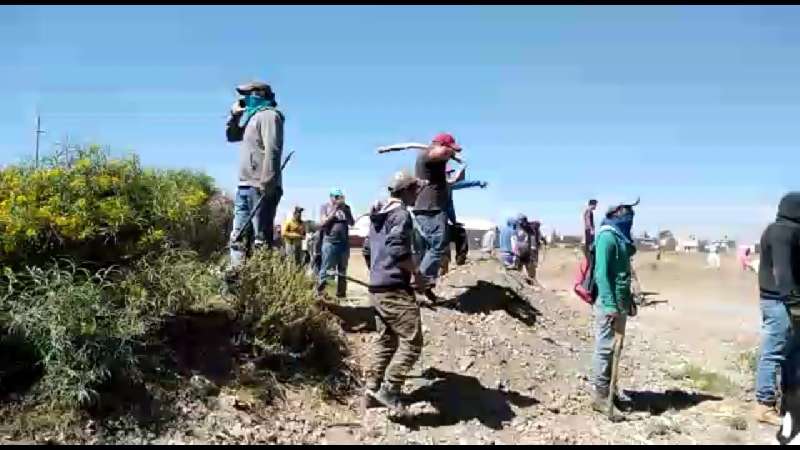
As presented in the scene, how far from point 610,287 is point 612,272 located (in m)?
0.13

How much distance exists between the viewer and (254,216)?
6840 mm

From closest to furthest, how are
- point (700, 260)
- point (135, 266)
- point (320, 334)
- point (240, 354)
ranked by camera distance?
1. point (135, 266)
2. point (240, 354)
3. point (320, 334)
4. point (700, 260)

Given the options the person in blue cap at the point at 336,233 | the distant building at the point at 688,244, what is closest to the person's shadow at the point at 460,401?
the person in blue cap at the point at 336,233

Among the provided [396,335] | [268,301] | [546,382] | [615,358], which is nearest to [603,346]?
[615,358]

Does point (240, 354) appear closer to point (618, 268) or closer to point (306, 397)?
point (306, 397)

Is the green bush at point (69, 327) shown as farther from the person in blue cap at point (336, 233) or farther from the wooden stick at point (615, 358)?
the person in blue cap at point (336, 233)

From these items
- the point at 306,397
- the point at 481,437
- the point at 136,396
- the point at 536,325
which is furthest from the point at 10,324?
the point at 536,325

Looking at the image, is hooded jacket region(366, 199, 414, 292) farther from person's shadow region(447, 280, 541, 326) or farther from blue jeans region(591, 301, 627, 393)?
person's shadow region(447, 280, 541, 326)

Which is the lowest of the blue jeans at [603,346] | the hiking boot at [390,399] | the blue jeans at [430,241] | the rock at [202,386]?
the hiking boot at [390,399]

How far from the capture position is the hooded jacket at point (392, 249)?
5.91 metres

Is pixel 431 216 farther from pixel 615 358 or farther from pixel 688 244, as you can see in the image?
pixel 688 244

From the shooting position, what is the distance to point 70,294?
527 cm

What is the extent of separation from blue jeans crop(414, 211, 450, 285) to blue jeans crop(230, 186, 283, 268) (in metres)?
1.64

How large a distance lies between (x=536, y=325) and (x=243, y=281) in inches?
169
